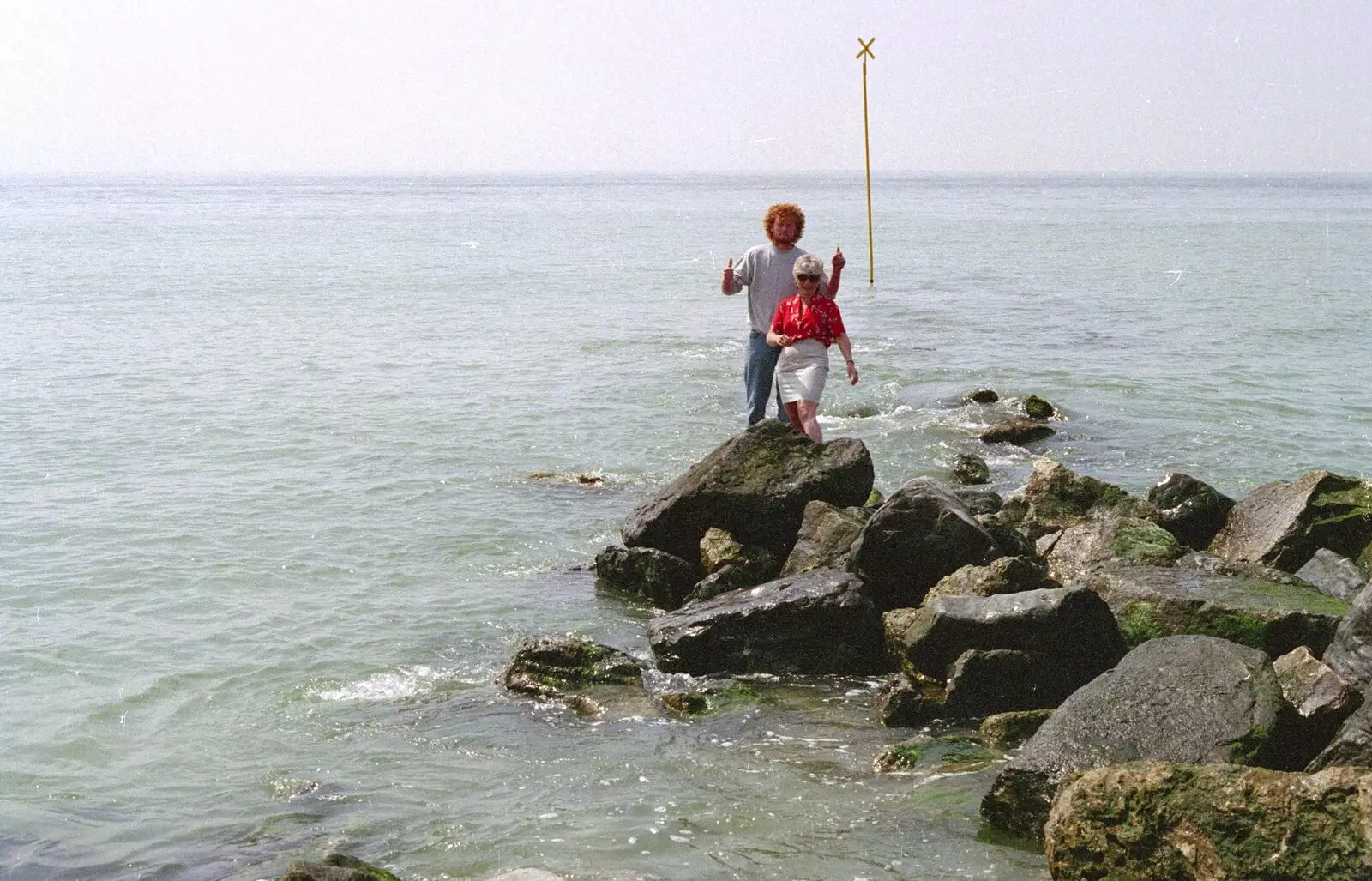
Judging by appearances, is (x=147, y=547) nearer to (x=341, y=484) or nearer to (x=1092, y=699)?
(x=341, y=484)

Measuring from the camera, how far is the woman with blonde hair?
38.8 ft

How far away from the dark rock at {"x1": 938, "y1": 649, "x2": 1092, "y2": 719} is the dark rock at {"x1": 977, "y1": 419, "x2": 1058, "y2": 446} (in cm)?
906

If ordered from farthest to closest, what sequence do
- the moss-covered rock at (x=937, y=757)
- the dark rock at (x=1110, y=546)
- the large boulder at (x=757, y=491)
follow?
the large boulder at (x=757, y=491) < the dark rock at (x=1110, y=546) < the moss-covered rock at (x=937, y=757)

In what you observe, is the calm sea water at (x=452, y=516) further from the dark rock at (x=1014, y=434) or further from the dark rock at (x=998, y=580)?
the dark rock at (x=998, y=580)

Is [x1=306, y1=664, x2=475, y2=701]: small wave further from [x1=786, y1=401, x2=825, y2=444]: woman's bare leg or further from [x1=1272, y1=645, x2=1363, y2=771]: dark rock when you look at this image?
[x1=1272, y1=645, x2=1363, y2=771]: dark rock

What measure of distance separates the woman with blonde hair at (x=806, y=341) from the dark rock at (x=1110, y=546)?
2359mm

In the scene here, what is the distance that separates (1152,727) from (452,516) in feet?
27.9

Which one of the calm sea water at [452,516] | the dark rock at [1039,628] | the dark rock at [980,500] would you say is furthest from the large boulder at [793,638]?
the dark rock at [980,500]

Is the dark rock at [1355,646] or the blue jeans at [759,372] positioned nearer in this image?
the dark rock at [1355,646]

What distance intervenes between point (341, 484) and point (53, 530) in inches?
120

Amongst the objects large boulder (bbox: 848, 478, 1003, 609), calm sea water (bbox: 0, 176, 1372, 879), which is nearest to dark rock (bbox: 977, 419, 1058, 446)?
calm sea water (bbox: 0, 176, 1372, 879)

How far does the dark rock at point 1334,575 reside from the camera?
906 centimetres

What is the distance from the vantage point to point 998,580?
29.6 ft

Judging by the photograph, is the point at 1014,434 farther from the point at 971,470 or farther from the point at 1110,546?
the point at 1110,546
